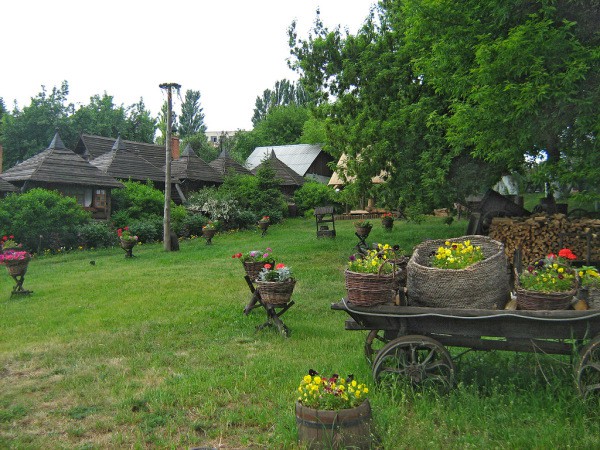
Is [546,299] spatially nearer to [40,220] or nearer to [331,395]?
[331,395]

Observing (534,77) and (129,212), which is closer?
(534,77)

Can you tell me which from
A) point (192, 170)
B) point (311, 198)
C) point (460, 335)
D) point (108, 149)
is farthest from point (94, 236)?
point (460, 335)

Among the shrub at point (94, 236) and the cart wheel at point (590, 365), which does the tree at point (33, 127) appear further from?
the cart wheel at point (590, 365)

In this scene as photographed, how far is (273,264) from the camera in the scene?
31.4ft

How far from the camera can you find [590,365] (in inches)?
186

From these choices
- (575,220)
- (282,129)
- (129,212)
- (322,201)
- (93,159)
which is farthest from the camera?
(282,129)

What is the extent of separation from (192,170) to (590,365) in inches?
1241

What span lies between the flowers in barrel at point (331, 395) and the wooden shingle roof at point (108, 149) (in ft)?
107

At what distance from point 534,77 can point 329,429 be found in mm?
9429

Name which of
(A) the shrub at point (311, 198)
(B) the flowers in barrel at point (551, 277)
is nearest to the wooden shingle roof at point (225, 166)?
(A) the shrub at point (311, 198)

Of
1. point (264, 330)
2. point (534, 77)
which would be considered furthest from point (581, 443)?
point (534, 77)

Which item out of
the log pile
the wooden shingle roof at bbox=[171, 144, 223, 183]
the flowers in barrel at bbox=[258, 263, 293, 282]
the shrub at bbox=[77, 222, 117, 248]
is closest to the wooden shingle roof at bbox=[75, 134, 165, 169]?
the wooden shingle roof at bbox=[171, 144, 223, 183]

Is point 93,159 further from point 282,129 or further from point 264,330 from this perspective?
point 282,129

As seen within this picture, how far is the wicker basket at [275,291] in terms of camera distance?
333 inches
